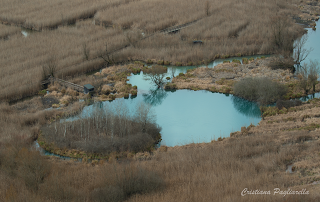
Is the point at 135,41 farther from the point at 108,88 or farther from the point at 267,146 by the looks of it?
the point at 267,146

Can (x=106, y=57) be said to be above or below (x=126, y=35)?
below

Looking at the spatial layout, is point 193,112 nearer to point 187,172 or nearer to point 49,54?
point 187,172

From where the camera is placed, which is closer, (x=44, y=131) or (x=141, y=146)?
(x=141, y=146)

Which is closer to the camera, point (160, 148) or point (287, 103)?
point (160, 148)

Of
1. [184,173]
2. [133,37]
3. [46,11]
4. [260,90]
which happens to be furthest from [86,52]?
[184,173]

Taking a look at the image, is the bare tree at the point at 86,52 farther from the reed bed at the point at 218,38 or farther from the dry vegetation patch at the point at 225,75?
the dry vegetation patch at the point at 225,75

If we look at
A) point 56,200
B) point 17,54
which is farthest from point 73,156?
point 17,54
